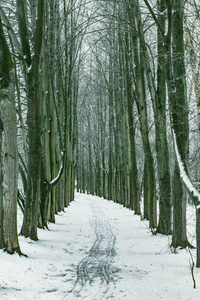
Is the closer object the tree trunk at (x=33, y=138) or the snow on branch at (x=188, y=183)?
the snow on branch at (x=188, y=183)

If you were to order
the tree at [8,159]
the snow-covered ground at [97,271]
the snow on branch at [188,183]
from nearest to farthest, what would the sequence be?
the snow-covered ground at [97,271] → the snow on branch at [188,183] → the tree at [8,159]

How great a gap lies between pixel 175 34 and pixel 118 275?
4.43 meters

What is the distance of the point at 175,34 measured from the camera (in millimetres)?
6461

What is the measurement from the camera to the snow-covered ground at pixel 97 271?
4.40 meters

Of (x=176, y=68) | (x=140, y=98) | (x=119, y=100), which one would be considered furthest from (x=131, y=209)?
(x=176, y=68)

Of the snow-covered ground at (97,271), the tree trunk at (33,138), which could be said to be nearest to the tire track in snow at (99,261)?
the snow-covered ground at (97,271)

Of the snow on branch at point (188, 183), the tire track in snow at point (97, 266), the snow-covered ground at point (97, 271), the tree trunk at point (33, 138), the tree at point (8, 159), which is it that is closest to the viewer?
the snow-covered ground at point (97, 271)

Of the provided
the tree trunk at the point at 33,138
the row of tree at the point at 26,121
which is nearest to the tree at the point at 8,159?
the row of tree at the point at 26,121

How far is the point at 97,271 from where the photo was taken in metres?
5.56

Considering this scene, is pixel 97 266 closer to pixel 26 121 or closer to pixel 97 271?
pixel 97 271

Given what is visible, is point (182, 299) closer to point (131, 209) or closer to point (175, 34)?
point (175, 34)

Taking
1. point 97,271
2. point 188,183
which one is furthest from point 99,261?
point 188,183

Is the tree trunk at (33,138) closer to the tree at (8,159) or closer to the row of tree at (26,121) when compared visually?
the row of tree at (26,121)

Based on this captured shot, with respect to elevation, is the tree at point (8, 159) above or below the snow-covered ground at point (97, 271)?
above
